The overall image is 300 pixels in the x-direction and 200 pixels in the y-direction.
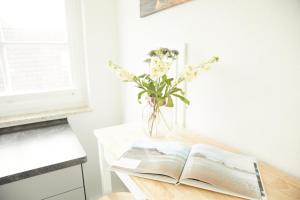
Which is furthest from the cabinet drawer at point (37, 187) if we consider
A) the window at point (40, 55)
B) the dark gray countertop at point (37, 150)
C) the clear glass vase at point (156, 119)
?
the clear glass vase at point (156, 119)

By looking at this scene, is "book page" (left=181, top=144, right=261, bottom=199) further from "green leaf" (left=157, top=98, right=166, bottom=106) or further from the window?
the window

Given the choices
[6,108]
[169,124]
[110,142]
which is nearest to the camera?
[110,142]

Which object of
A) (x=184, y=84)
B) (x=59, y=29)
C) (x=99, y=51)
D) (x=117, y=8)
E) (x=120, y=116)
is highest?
(x=117, y=8)

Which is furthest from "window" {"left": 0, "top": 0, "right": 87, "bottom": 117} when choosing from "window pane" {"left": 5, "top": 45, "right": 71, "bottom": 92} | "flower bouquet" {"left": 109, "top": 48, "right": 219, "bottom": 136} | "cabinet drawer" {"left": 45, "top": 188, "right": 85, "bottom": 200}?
"flower bouquet" {"left": 109, "top": 48, "right": 219, "bottom": 136}

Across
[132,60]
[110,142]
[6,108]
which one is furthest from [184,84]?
[6,108]

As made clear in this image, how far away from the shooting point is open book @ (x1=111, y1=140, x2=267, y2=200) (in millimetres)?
613

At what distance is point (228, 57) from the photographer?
0.85 meters

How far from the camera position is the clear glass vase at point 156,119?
1.02 m

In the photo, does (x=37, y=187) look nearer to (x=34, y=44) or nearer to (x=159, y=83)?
(x=34, y=44)

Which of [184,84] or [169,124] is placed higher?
[184,84]

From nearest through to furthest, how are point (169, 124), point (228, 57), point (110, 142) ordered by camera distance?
point (228, 57)
point (110, 142)
point (169, 124)

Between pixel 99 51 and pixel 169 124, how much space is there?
0.97 meters

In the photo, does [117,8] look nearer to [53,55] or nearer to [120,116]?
[53,55]

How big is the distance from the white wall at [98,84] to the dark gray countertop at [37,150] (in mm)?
231
